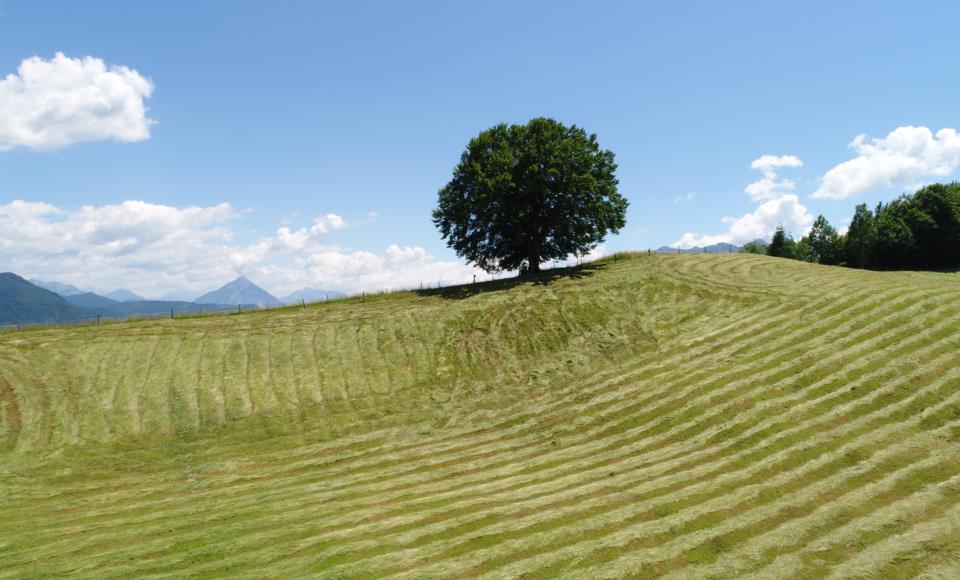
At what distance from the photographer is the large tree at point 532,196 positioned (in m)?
68.8

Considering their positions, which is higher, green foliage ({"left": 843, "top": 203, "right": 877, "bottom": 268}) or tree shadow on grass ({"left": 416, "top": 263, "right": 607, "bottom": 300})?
green foliage ({"left": 843, "top": 203, "right": 877, "bottom": 268})

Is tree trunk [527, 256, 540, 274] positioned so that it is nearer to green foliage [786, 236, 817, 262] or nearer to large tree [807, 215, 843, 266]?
green foliage [786, 236, 817, 262]

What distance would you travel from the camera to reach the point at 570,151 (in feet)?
228

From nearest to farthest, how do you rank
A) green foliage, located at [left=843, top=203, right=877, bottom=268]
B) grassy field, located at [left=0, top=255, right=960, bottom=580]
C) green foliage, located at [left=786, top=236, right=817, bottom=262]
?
1. grassy field, located at [left=0, top=255, right=960, bottom=580]
2. green foliage, located at [left=843, top=203, right=877, bottom=268]
3. green foliage, located at [left=786, top=236, right=817, bottom=262]

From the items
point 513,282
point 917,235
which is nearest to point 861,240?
point 917,235

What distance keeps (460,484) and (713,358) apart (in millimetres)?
24267

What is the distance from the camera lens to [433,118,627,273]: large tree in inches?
2707

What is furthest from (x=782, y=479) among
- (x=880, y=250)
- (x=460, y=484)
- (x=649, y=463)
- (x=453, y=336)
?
(x=880, y=250)

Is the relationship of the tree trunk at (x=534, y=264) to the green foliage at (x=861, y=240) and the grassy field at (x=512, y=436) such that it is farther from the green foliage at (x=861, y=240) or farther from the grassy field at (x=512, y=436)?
the green foliage at (x=861, y=240)

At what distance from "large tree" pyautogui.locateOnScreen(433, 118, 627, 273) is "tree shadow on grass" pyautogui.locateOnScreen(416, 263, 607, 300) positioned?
3.48 metres

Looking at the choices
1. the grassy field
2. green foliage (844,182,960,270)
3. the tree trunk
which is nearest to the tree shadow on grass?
the tree trunk

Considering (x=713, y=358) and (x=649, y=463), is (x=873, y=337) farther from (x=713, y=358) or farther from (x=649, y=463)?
(x=649, y=463)

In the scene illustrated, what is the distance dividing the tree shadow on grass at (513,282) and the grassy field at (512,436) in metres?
4.66

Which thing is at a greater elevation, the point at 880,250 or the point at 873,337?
the point at 880,250
